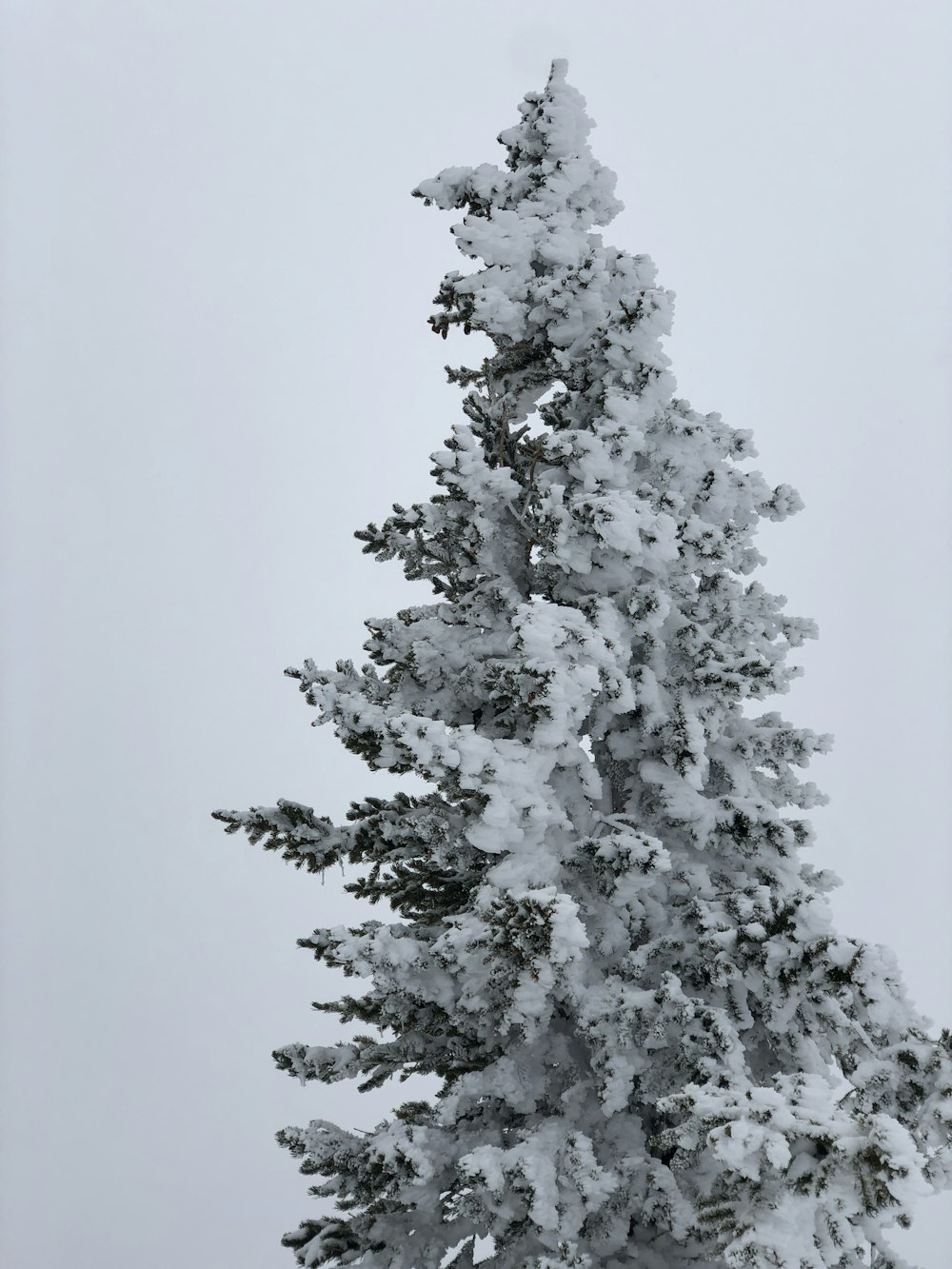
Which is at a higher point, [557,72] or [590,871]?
[557,72]

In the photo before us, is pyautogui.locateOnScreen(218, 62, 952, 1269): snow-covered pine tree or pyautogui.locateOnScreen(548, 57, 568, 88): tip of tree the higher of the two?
pyautogui.locateOnScreen(548, 57, 568, 88): tip of tree

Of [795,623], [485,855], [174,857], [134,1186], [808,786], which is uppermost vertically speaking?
[174,857]

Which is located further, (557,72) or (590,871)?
(557,72)

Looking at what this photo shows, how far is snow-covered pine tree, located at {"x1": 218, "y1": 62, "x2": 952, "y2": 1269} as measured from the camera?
5.31 metres

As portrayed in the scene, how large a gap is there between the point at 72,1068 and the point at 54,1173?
14.9m

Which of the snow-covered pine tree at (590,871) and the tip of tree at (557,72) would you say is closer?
the snow-covered pine tree at (590,871)

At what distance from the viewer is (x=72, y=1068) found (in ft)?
223

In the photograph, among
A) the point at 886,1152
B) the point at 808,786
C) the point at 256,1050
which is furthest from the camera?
the point at 256,1050

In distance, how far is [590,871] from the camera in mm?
6895

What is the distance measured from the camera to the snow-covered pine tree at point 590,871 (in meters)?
5.31

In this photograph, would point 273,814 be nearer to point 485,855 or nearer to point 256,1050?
point 485,855

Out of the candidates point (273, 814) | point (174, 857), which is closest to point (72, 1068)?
point (174, 857)

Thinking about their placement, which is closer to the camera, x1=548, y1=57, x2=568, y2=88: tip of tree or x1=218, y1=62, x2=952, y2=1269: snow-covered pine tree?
x1=218, y1=62, x2=952, y2=1269: snow-covered pine tree

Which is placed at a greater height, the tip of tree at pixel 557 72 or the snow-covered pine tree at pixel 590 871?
the tip of tree at pixel 557 72
